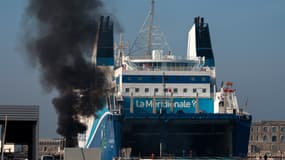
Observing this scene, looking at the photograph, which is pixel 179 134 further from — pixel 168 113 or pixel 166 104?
pixel 166 104

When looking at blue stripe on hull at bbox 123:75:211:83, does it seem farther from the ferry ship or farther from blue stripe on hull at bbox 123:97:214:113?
blue stripe on hull at bbox 123:97:214:113

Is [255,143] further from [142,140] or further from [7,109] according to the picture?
[7,109]

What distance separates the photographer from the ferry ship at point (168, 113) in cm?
5581

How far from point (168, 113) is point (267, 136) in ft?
298

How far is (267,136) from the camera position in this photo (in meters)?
144

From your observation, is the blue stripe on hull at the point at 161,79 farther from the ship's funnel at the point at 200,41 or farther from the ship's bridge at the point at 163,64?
the ship's funnel at the point at 200,41

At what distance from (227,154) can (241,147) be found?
3.94 feet

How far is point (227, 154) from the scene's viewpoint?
56938 mm

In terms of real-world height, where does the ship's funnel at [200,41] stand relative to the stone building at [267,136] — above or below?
above

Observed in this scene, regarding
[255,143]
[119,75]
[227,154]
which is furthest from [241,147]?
[255,143]

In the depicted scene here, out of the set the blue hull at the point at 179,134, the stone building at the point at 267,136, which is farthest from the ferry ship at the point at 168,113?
the stone building at the point at 267,136

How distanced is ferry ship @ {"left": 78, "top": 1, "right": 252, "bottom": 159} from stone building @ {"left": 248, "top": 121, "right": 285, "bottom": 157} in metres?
79.4

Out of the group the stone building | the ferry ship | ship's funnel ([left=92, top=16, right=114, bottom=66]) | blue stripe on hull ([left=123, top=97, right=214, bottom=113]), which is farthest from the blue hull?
the stone building

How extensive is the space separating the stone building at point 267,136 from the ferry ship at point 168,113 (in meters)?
79.4
